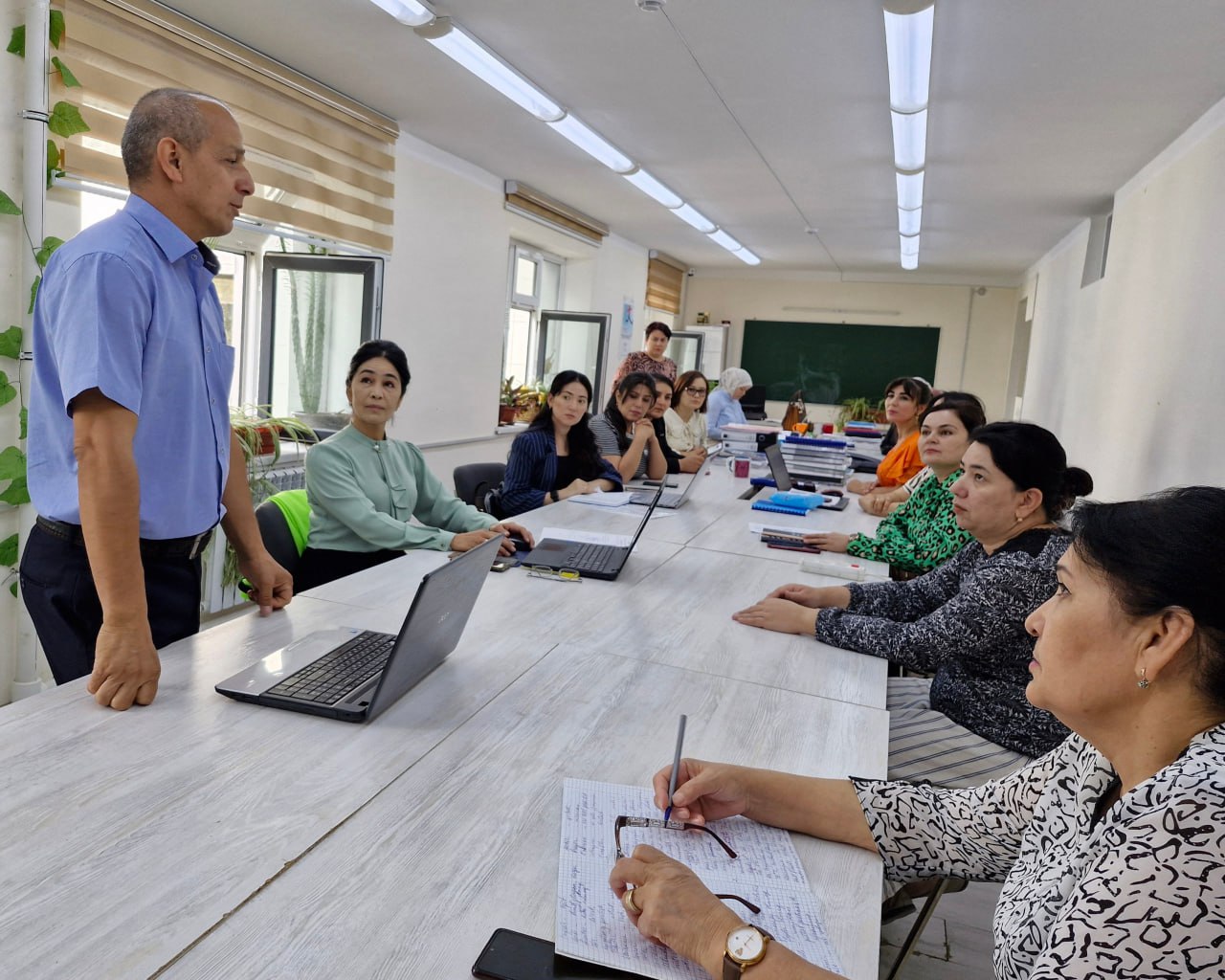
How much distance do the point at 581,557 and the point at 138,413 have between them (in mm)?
1348

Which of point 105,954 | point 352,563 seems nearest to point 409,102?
point 352,563

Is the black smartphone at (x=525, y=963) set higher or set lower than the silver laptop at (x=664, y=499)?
lower

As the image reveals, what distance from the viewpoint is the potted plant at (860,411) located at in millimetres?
11523

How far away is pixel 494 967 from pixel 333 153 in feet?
16.0

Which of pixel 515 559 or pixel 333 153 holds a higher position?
pixel 333 153

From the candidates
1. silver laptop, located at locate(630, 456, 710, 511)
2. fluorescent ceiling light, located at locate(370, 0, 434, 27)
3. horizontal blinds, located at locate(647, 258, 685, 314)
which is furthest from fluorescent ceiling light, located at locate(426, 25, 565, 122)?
horizontal blinds, located at locate(647, 258, 685, 314)

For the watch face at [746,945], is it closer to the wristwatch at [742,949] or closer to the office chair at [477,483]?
the wristwatch at [742,949]

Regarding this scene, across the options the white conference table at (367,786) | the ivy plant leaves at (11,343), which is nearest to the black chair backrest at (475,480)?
the ivy plant leaves at (11,343)

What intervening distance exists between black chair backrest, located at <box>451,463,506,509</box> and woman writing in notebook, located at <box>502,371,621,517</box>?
0.92ft

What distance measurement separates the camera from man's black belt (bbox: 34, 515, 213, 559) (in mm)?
1596

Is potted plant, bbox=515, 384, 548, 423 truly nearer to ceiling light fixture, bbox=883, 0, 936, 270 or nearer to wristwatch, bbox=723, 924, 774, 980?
ceiling light fixture, bbox=883, 0, 936, 270

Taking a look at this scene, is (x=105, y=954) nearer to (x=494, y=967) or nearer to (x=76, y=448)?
(x=494, y=967)

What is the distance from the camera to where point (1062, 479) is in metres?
2.13

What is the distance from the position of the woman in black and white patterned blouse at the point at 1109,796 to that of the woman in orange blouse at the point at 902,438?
360 centimetres
